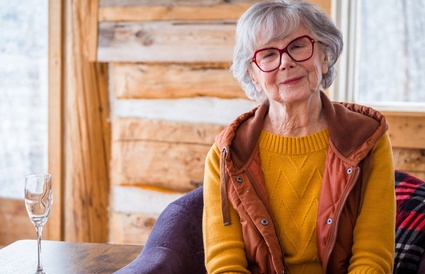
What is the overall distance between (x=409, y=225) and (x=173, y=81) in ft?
5.66

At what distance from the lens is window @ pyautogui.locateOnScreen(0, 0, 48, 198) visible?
377cm

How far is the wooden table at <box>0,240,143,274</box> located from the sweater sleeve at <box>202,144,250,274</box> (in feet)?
0.98

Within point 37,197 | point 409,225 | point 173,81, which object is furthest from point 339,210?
point 173,81

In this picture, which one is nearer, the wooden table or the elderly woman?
the elderly woman

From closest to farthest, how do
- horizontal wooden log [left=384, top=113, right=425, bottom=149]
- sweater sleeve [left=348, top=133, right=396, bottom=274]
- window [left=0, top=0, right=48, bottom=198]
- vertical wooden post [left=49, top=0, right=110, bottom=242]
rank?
sweater sleeve [left=348, top=133, right=396, bottom=274], horizontal wooden log [left=384, top=113, right=425, bottom=149], vertical wooden post [left=49, top=0, right=110, bottom=242], window [left=0, top=0, right=48, bottom=198]

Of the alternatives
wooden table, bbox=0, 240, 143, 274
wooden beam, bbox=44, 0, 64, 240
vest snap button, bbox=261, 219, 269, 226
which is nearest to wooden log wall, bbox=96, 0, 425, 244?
wooden beam, bbox=44, 0, 64, 240

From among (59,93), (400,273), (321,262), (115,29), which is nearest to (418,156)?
(400,273)

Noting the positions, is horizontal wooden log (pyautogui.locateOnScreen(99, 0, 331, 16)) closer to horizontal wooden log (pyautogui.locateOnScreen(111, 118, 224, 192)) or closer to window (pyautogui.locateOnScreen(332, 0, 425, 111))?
window (pyautogui.locateOnScreen(332, 0, 425, 111))

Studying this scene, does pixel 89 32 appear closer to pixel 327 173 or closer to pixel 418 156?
pixel 418 156

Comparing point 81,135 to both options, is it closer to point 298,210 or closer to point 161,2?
point 161,2

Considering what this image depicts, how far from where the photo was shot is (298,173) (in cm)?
187

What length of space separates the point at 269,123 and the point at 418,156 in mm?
1329

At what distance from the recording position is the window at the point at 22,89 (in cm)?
377

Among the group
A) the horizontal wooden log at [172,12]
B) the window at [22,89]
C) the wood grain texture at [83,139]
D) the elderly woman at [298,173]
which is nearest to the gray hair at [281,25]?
the elderly woman at [298,173]
